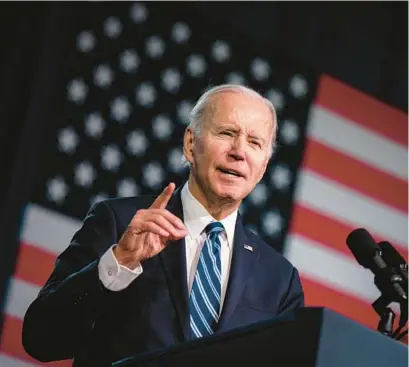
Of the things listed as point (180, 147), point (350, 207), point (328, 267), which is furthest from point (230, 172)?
point (350, 207)

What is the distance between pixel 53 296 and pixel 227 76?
3.04 meters

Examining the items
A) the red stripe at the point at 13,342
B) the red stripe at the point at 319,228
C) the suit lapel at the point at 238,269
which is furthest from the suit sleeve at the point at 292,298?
the red stripe at the point at 319,228

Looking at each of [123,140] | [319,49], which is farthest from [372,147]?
[123,140]

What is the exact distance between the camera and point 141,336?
1.64 metres

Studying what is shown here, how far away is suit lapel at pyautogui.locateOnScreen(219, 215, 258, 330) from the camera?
1723mm

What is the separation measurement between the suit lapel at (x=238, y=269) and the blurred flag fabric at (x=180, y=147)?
2.04m

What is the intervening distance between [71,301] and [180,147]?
277 cm

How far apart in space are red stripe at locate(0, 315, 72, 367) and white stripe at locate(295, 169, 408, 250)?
5.61 ft

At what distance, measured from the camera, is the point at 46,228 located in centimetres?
391

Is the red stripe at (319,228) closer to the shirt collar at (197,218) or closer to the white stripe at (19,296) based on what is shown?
the white stripe at (19,296)

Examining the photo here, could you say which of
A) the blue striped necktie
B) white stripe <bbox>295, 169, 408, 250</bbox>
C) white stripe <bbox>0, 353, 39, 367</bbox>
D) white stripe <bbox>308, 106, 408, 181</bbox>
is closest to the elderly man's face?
the blue striped necktie

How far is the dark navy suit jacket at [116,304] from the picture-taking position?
1.62m

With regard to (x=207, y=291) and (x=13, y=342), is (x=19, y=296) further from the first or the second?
(x=207, y=291)

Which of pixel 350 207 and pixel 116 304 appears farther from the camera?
pixel 350 207
